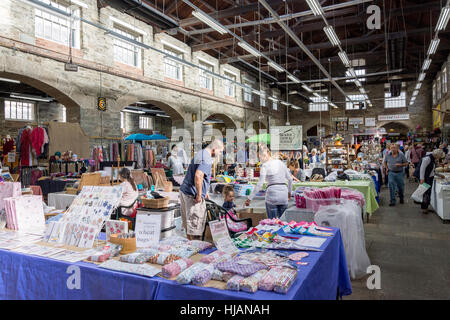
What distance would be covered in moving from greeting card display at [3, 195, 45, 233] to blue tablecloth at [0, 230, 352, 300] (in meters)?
0.61

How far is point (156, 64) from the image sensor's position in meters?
12.5

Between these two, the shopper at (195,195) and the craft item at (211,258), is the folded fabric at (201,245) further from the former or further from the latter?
the shopper at (195,195)

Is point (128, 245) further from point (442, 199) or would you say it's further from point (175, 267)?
point (442, 199)

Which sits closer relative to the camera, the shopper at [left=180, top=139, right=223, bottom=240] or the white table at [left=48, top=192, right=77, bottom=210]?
the shopper at [left=180, top=139, right=223, bottom=240]

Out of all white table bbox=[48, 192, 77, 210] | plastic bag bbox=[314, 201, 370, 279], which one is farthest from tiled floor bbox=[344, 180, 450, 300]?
white table bbox=[48, 192, 77, 210]

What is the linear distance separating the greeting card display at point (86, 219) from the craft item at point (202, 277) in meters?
1.07

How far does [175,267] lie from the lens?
1.80 m

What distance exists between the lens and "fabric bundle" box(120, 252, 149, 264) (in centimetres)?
197

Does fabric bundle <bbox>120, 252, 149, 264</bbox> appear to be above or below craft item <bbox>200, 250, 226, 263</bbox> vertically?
above

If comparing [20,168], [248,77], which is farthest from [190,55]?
[20,168]

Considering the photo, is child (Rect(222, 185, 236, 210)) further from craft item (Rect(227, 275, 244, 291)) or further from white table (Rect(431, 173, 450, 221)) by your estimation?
white table (Rect(431, 173, 450, 221))

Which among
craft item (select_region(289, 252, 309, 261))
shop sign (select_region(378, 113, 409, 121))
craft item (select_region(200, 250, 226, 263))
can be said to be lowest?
craft item (select_region(289, 252, 309, 261))

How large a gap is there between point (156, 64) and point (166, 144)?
15.7 ft

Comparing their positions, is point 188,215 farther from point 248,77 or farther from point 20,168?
point 248,77
